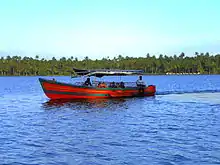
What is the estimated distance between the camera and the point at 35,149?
2167cm

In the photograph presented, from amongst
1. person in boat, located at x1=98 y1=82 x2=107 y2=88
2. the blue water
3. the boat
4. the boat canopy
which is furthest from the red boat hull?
the blue water

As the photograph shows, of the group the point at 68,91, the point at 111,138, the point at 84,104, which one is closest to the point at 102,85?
the point at 68,91

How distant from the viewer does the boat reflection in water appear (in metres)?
44.2

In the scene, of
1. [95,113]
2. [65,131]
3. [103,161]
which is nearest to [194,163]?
[103,161]

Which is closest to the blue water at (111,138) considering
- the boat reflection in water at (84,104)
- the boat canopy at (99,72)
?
the boat reflection in water at (84,104)

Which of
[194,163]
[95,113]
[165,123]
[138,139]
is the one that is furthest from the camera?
[95,113]

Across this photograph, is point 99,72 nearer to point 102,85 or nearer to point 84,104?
point 102,85

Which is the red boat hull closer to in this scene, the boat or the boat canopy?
the boat

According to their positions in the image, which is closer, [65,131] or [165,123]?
[65,131]

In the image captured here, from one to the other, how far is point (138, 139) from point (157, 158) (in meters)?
4.79

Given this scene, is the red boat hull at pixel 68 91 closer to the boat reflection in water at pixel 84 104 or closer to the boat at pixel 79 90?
the boat at pixel 79 90

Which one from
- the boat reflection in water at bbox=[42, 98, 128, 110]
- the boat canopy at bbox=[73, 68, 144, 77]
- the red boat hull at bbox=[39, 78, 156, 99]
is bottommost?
the boat reflection in water at bbox=[42, 98, 128, 110]

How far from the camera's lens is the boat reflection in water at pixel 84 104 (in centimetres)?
4425

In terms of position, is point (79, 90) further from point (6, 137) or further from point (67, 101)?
point (6, 137)
